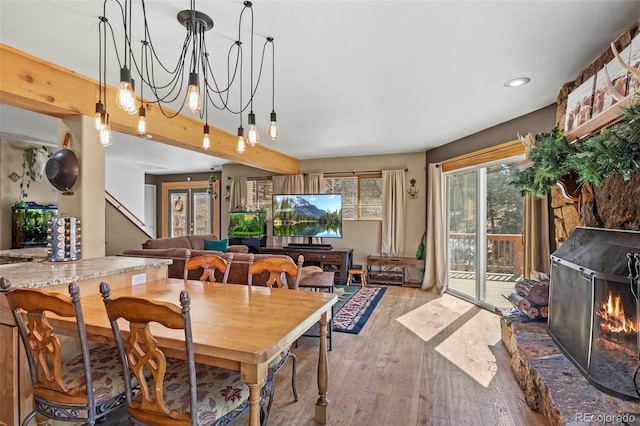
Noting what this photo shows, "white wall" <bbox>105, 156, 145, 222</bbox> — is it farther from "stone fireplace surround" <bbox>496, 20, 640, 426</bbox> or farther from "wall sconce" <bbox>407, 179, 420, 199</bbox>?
"stone fireplace surround" <bbox>496, 20, 640, 426</bbox>

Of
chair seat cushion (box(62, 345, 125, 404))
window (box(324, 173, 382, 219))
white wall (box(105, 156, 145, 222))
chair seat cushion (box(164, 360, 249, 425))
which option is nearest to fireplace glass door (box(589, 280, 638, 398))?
chair seat cushion (box(164, 360, 249, 425))

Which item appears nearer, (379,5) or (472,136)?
(379,5)

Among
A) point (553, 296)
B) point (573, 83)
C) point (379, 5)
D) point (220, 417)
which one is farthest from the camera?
point (573, 83)

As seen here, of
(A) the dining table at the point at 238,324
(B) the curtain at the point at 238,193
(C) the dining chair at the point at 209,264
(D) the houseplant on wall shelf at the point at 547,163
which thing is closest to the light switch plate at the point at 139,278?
(A) the dining table at the point at 238,324

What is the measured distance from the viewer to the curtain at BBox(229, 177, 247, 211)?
7.27 m

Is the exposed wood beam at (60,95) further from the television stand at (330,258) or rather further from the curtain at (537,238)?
the curtain at (537,238)

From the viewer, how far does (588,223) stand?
2.29 meters

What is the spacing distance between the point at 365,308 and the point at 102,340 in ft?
11.2

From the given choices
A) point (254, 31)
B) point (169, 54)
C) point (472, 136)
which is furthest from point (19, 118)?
point (472, 136)

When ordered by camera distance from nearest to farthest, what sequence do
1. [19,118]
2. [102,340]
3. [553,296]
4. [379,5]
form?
[102,340]
[379,5]
[553,296]
[19,118]

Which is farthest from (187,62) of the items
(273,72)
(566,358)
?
(566,358)

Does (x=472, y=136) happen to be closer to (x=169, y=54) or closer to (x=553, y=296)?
(x=553, y=296)

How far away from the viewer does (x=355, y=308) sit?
443 centimetres

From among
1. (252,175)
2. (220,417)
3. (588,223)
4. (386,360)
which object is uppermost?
(252,175)
